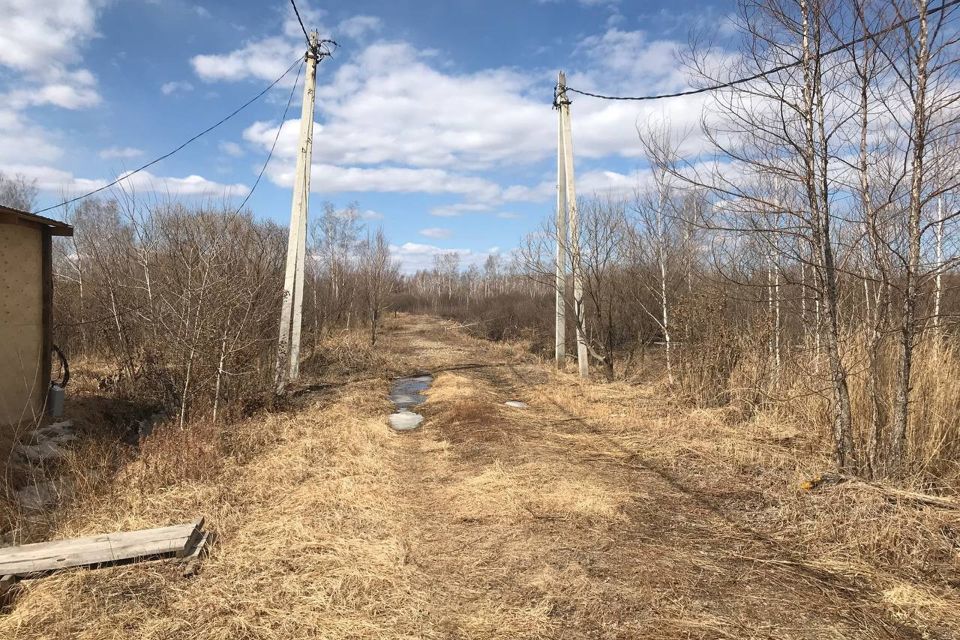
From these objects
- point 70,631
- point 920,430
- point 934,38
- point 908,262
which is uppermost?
point 934,38

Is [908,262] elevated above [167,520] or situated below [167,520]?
above

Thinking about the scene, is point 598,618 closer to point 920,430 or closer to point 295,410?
point 920,430

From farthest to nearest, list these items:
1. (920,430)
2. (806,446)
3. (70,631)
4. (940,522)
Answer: (806,446), (920,430), (940,522), (70,631)

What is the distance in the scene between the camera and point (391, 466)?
567cm

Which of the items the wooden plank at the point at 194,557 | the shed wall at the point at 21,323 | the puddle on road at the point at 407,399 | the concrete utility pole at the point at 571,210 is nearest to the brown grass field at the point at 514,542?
the wooden plank at the point at 194,557

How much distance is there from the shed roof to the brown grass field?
3578 mm

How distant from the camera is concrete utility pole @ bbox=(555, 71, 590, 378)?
1093 cm

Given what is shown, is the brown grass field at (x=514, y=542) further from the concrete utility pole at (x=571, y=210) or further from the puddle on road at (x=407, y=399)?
the concrete utility pole at (x=571, y=210)

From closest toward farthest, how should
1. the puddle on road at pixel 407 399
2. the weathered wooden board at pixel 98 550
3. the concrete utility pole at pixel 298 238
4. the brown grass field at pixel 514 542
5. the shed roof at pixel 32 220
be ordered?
the brown grass field at pixel 514 542, the weathered wooden board at pixel 98 550, the shed roof at pixel 32 220, the puddle on road at pixel 407 399, the concrete utility pole at pixel 298 238

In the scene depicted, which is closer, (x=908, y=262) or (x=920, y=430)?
(x=908, y=262)

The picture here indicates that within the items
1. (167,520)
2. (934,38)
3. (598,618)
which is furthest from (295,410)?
(934,38)

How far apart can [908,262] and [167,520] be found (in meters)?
5.75

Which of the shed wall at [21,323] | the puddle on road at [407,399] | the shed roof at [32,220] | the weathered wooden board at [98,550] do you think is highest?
the shed roof at [32,220]

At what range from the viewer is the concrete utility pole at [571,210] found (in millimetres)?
10930
